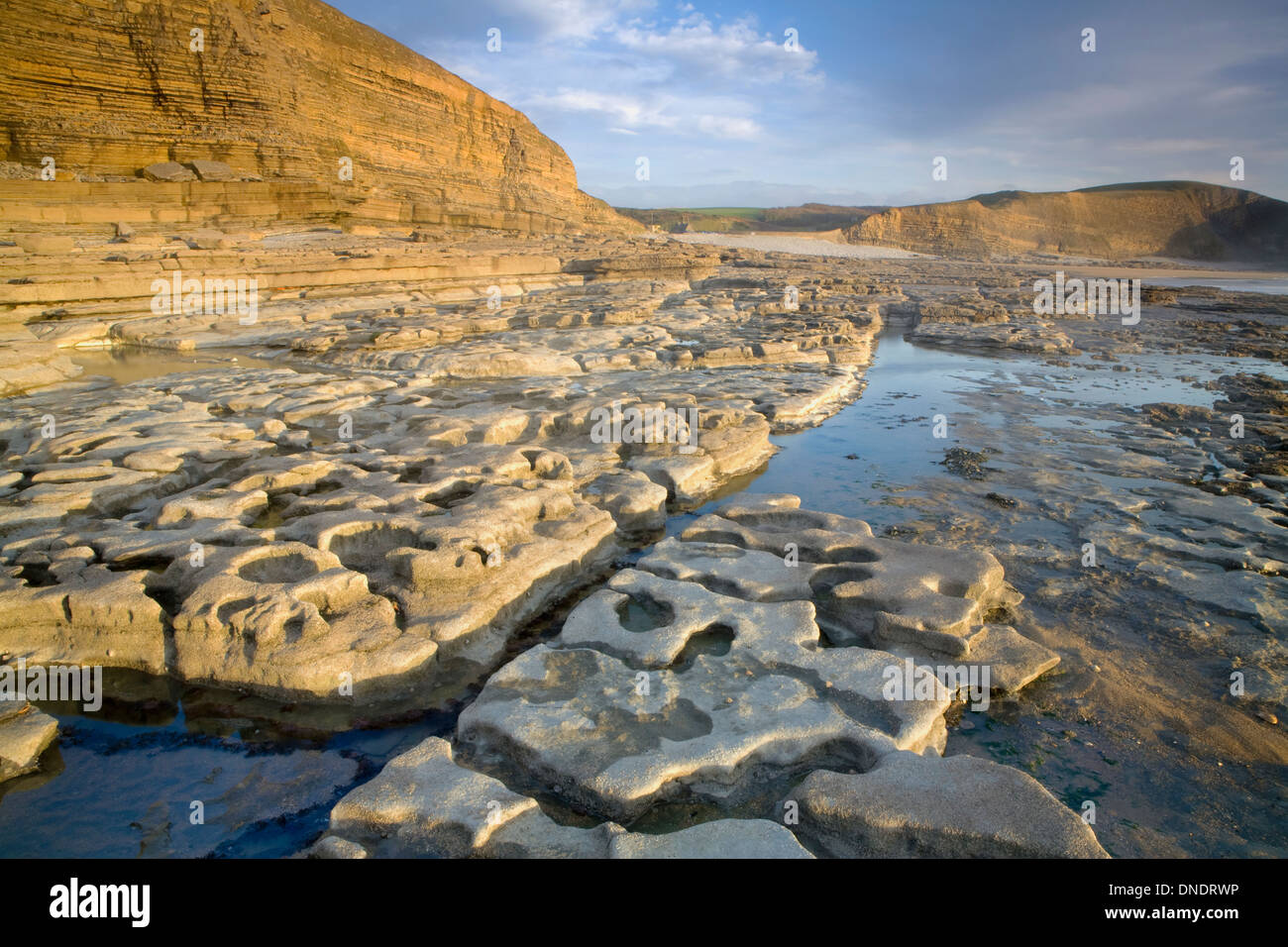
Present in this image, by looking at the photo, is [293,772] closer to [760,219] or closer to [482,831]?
[482,831]

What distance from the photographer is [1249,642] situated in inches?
130

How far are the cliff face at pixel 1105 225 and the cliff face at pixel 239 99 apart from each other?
28.6 meters

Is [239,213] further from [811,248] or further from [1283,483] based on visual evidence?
[811,248]

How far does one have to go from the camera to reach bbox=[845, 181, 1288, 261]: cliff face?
4875 centimetres

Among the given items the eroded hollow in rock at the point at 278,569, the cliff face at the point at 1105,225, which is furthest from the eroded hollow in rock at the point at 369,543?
the cliff face at the point at 1105,225

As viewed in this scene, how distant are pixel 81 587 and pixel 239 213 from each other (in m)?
18.6

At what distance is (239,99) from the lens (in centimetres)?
2192

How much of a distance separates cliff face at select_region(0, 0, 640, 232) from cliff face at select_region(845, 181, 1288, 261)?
28.6 m

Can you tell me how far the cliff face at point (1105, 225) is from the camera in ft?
160

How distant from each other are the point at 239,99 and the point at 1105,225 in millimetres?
55189

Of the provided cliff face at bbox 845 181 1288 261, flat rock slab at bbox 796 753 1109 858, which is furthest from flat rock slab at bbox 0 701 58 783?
cliff face at bbox 845 181 1288 261

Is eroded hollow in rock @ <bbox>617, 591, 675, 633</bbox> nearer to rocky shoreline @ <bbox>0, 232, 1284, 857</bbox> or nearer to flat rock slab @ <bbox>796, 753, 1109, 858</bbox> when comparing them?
rocky shoreline @ <bbox>0, 232, 1284, 857</bbox>

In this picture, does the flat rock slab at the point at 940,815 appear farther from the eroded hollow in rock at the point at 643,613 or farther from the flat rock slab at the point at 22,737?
the flat rock slab at the point at 22,737
